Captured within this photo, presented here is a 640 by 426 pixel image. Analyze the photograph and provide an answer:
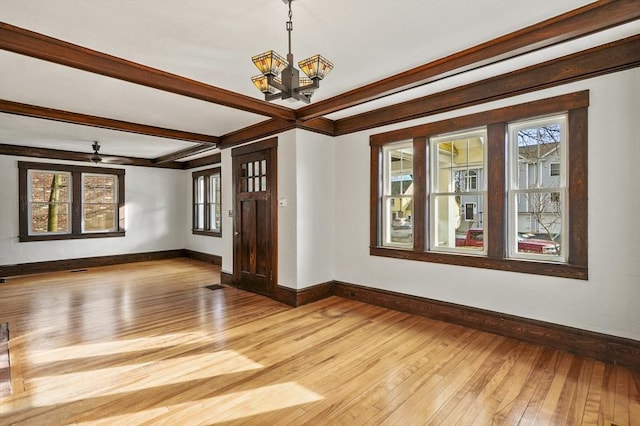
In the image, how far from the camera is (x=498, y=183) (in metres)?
3.63

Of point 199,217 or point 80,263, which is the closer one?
point 80,263

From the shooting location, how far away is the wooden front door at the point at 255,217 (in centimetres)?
512

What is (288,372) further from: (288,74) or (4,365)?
(4,365)

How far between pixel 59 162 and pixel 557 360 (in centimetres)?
945

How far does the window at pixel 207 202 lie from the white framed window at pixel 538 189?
648 cm

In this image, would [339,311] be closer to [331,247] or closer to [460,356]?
[331,247]

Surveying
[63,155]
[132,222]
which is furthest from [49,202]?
[132,222]

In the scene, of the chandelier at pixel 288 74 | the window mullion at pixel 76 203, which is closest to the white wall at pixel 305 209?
the chandelier at pixel 288 74

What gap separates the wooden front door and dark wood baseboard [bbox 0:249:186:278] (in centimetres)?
422

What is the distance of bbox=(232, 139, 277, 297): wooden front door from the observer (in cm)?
512

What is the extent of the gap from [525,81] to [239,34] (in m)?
2.81

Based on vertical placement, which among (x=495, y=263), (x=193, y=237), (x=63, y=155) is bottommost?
(x=193, y=237)

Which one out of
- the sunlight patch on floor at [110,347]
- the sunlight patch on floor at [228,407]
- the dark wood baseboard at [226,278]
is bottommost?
the sunlight patch on floor at [228,407]

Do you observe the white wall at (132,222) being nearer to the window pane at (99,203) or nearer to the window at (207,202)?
the window pane at (99,203)
